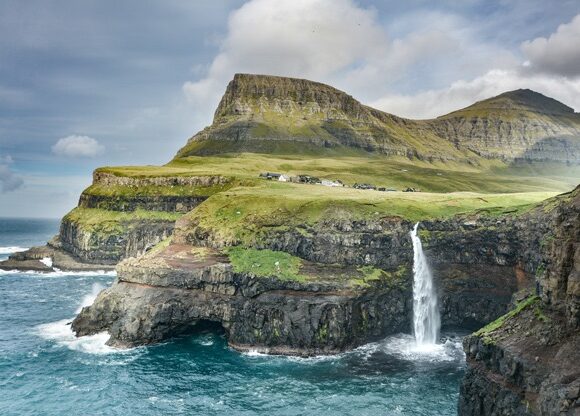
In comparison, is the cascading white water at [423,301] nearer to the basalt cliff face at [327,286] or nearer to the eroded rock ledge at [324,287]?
the eroded rock ledge at [324,287]

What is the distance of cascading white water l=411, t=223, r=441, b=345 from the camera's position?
70750 mm

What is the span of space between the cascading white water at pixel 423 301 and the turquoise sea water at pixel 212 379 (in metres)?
2.32

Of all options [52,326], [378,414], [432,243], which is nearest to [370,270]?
[432,243]

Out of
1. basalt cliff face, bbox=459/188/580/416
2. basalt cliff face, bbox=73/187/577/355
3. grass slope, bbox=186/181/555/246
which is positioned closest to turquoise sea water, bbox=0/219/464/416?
basalt cliff face, bbox=73/187/577/355

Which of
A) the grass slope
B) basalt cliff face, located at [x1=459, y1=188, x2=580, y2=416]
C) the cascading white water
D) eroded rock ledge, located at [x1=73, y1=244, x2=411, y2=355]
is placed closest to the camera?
basalt cliff face, located at [x1=459, y1=188, x2=580, y2=416]

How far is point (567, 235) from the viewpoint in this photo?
35938 millimetres

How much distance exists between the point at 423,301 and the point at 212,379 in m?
35.1

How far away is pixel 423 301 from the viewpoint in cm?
7256

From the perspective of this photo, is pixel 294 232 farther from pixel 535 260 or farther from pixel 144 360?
pixel 535 260

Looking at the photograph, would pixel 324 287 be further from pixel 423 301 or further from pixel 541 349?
pixel 541 349

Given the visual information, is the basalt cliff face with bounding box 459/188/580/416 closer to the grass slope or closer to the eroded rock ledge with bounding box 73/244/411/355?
the eroded rock ledge with bounding box 73/244/411/355

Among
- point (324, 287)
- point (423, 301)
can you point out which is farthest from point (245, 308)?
point (423, 301)

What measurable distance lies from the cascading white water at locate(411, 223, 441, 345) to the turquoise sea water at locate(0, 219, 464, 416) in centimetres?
232

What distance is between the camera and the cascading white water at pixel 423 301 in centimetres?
7075
